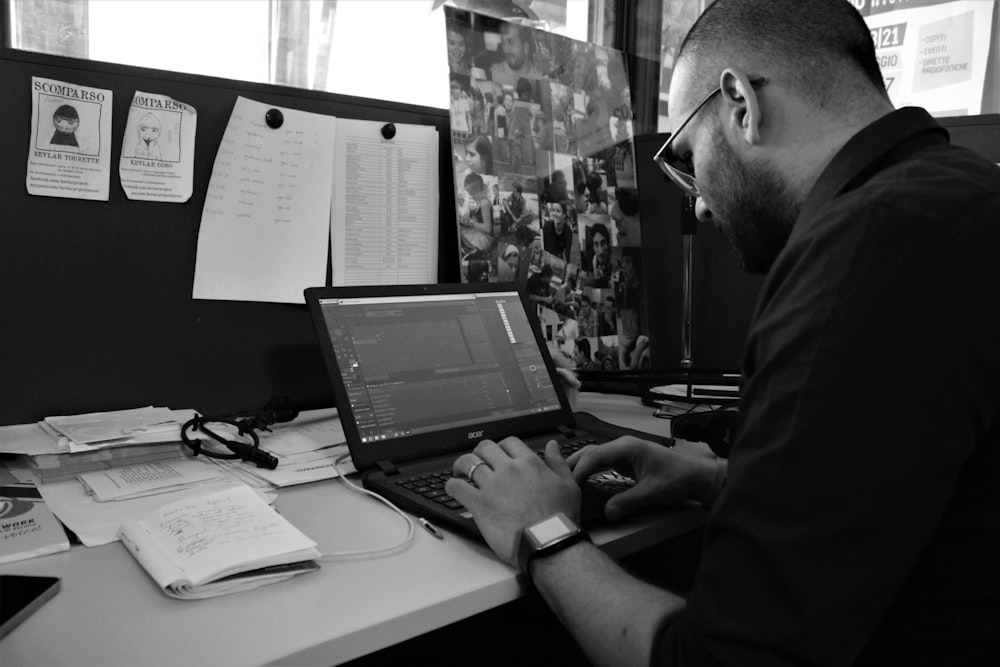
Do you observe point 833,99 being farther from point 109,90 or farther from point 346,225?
point 109,90

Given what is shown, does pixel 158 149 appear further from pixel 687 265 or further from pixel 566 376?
pixel 687 265

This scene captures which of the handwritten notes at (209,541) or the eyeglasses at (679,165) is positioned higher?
the eyeglasses at (679,165)

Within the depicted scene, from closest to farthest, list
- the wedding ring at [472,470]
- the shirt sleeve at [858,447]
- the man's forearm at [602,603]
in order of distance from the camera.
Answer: the shirt sleeve at [858,447]
the man's forearm at [602,603]
the wedding ring at [472,470]

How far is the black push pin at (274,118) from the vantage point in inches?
45.5

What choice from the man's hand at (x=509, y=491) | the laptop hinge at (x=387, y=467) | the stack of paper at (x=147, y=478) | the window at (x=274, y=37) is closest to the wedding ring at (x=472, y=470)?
the man's hand at (x=509, y=491)

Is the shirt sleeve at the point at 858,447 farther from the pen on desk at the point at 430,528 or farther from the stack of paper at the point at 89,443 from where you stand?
the stack of paper at the point at 89,443

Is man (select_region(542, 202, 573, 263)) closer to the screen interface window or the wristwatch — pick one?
the screen interface window

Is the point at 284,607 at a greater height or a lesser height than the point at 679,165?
lesser

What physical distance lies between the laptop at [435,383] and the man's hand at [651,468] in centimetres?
3

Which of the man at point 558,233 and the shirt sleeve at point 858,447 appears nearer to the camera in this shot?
the shirt sleeve at point 858,447

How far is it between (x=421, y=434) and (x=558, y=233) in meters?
0.58

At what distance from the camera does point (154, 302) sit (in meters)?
1.08

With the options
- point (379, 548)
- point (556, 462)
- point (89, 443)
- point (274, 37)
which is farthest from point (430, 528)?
point (274, 37)

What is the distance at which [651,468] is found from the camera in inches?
35.1
